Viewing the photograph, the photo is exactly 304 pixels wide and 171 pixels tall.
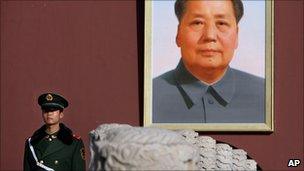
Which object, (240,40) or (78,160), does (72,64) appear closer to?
(240,40)

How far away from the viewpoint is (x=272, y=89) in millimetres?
4016

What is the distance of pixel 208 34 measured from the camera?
412 centimetres

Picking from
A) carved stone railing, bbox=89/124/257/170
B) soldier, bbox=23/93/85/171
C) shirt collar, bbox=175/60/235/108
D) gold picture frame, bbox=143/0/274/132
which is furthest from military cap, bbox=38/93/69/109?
shirt collar, bbox=175/60/235/108

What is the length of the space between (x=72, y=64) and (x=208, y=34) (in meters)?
0.96

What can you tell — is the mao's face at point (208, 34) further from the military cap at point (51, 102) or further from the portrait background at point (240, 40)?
the military cap at point (51, 102)

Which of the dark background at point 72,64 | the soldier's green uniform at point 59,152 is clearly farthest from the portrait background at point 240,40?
the soldier's green uniform at point 59,152

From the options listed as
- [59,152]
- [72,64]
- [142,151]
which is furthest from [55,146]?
[72,64]

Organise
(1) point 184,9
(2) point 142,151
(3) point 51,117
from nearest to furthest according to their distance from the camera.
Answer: (2) point 142,151 < (3) point 51,117 < (1) point 184,9

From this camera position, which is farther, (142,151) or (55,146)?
(55,146)

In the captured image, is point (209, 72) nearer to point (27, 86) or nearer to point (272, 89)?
point (272, 89)

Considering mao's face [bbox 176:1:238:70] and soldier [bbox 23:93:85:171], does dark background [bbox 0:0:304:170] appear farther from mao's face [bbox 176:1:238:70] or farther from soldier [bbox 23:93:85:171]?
soldier [bbox 23:93:85:171]

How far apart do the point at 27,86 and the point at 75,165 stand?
166cm

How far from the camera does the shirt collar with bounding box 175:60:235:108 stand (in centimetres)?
408

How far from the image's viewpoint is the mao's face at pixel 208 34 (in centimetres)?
409
